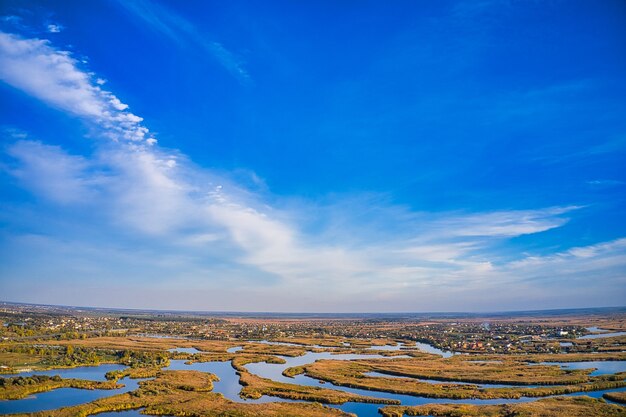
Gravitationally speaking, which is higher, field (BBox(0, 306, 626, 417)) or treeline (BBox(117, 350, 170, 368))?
treeline (BBox(117, 350, 170, 368))

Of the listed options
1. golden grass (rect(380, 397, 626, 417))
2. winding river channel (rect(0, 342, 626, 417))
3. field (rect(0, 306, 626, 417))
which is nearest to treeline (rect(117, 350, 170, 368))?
field (rect(0, 306, 626, 417))

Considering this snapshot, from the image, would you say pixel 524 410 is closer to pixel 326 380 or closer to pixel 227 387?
pixel 326 380

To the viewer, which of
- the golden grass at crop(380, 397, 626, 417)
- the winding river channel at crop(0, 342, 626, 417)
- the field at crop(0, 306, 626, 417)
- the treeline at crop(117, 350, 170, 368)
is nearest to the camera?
the golden grass at crop(380, 397, 626, 417)

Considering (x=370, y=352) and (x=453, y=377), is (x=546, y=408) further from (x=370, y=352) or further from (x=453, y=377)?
(x=370, y=352)

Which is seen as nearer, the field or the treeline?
the field

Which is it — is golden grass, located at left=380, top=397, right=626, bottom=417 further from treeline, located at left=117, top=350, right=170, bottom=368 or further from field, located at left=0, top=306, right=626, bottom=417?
treeline, located at left=117, top=350, right=170, bottom=368

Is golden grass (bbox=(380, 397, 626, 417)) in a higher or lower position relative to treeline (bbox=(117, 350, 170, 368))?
lower

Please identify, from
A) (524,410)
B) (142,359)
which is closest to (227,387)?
(142,359)

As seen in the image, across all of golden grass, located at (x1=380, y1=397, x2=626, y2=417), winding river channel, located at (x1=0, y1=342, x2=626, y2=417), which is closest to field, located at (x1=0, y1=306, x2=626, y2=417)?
golden grass, located at (x1=380, y1=397, x2=626, y2=417)

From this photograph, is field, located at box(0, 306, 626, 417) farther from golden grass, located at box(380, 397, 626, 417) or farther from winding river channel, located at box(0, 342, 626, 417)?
winding river channel, located at box(0, 342, 626, 417)

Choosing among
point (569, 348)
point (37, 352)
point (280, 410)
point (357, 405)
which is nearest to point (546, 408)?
point (357, 405)

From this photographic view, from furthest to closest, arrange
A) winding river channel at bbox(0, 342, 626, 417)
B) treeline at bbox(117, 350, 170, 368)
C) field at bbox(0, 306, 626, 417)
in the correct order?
treeline at bbox(117, 350, 170, 368) → winding river channel at bbox(0, 342, 626, 417) → field at bbox(0, 306, 626, 417)
